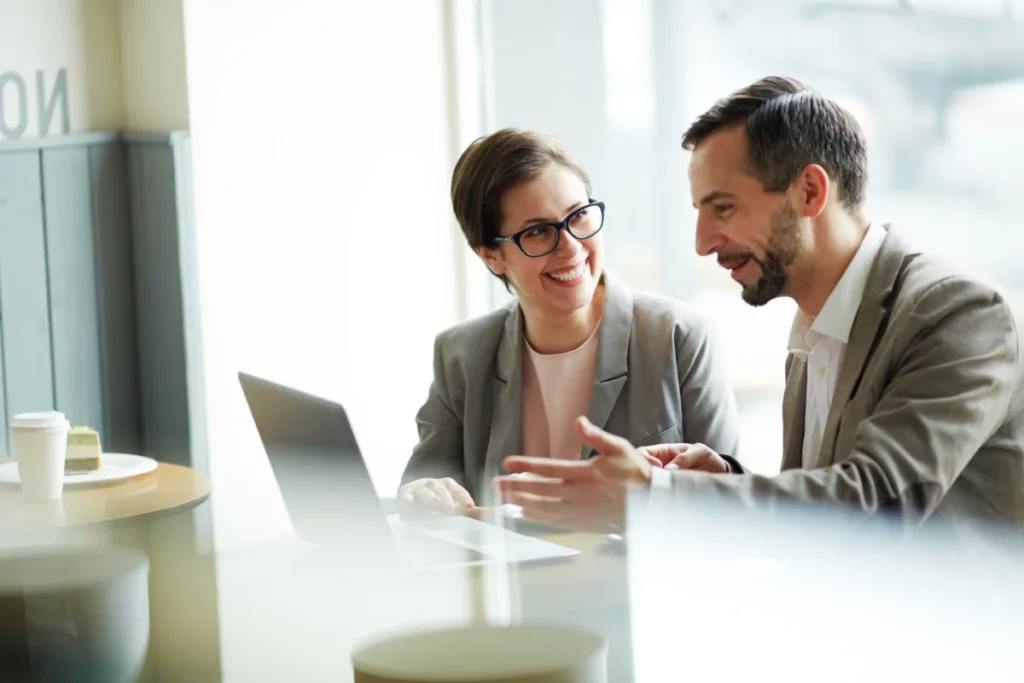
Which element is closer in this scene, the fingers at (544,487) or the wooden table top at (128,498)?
the fingers at (544,487)

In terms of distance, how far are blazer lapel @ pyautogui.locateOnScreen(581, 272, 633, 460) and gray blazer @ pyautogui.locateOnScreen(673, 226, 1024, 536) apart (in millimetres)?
357

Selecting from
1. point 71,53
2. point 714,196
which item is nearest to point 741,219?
point 714,196

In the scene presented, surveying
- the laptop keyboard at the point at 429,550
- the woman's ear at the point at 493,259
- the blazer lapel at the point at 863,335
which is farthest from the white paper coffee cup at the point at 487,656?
the woman's ear at the point at 493,259

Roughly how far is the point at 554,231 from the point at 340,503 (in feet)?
1.74

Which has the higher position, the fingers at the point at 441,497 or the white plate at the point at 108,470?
the white plate at the point at 108,470

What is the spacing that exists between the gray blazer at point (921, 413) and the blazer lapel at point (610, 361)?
1.17ft

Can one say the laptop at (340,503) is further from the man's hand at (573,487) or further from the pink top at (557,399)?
the pink top at (557,399)

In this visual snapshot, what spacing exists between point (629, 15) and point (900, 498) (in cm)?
175

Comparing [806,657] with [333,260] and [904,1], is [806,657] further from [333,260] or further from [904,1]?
[333,260]

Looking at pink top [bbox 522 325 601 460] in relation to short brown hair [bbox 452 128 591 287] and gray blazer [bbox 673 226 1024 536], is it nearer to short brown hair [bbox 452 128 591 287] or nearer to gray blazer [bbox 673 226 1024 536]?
short brown hair [bbox 452 128 591 287]

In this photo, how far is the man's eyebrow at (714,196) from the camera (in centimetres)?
102

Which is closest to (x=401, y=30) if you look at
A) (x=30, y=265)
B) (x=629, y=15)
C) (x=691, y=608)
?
(x=629, y=15)

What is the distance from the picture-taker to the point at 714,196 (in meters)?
1.03

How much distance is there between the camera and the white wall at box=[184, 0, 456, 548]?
2219 mm
